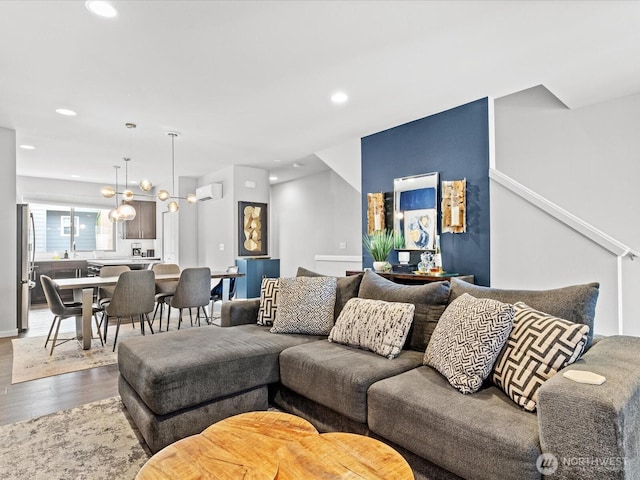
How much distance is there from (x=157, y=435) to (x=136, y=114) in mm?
3730

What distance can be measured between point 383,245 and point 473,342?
290 centimetres

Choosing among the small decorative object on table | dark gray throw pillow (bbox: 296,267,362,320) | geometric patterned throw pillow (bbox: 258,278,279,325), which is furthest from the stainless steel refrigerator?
the small decorative object on table

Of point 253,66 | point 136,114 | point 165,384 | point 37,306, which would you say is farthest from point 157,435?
point 37,306

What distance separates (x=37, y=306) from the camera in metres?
7.07

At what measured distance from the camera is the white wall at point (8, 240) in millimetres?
4785

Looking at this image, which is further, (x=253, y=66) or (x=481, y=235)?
(x=481, y=235)

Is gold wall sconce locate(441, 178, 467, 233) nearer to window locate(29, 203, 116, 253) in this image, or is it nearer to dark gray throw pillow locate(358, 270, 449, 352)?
dark gray throw pillow locate(358, 270, 449, 352)

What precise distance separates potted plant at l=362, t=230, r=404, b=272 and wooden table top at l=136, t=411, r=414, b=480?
321cm

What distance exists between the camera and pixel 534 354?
1.58 metres

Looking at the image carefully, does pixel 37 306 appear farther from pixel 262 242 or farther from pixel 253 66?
pixel 253 66

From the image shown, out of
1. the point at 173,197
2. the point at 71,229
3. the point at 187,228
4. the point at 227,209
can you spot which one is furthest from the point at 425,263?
the point at 71,229

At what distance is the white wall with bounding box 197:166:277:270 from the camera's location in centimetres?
720

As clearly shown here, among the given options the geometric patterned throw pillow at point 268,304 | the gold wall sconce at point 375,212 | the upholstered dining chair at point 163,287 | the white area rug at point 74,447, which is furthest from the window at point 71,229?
the geometric patterned throw pillow at point 268,304

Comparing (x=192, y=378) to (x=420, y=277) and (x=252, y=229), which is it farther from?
(x=252, y=229)
